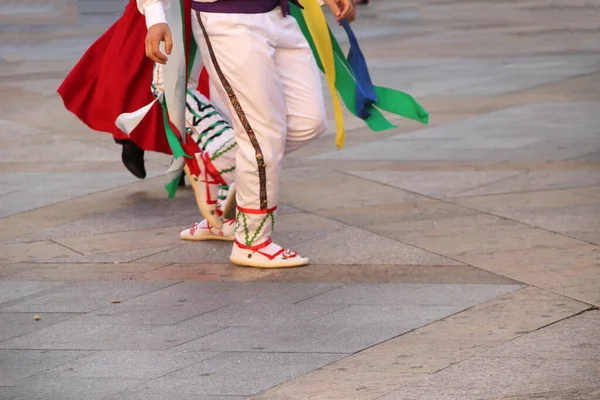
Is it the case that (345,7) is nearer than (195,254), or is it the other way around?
(345,7)

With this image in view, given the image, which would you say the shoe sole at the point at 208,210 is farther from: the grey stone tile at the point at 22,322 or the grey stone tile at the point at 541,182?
the grey stone tile at the point at 541,182

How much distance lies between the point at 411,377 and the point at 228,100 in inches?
73.7

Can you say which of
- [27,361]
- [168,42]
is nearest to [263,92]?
[168,42]

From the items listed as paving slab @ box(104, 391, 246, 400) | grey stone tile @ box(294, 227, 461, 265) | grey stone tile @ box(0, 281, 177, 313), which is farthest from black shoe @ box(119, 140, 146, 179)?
paving slab @ box(104, 391, 246, 400)

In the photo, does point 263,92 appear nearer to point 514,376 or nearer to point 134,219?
point 134,219

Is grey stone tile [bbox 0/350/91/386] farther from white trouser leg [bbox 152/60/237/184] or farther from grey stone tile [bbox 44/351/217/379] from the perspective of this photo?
white trouser leg [bbox 152/60/237/184]

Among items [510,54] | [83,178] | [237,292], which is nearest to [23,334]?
[237,292]

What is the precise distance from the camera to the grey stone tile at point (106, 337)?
4.86 meters

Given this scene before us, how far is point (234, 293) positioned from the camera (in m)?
5.54

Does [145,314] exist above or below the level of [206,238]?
above

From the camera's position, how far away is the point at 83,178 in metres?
8.10

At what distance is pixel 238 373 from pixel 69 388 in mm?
595

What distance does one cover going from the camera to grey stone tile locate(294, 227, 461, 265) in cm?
598

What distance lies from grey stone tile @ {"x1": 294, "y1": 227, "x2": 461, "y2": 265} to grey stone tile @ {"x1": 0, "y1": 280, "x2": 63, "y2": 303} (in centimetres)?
127
